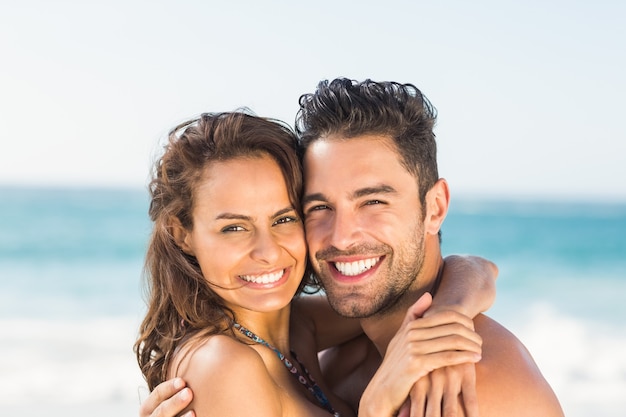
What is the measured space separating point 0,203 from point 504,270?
18584 mm

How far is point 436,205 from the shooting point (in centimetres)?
337

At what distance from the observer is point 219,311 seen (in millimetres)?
3229

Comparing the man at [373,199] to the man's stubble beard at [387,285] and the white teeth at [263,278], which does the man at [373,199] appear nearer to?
the man's stubble beard at [387,285]

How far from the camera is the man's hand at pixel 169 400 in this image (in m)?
2.80

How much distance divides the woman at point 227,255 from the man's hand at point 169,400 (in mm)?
46

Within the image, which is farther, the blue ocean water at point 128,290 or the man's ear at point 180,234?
the blue ocean water at point 128,290

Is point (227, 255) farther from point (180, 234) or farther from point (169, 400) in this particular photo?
point (169, 400)

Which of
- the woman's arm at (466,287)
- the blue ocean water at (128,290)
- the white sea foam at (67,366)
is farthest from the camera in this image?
the blue ocean water at (128,290)

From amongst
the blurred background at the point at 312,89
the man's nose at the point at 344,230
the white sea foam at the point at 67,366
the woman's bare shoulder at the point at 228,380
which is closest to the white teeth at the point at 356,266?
the man's nose at the point at 344,230

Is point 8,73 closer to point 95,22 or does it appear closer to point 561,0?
point 95,22

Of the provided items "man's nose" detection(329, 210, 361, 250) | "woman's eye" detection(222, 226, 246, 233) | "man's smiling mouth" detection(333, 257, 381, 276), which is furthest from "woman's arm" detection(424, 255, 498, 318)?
"woman's eye" detection(222, 226, 246, 233)

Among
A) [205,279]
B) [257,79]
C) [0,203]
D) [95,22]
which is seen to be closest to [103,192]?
[0,203]

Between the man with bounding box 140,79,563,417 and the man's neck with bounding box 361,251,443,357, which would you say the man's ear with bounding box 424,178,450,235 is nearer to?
the man with bounding box 140,79,563,417

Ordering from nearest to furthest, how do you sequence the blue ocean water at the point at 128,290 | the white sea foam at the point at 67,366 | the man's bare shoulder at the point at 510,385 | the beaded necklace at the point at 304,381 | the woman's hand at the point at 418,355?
the woman's hand at the point at 418,355
the man's bare shoulder at the point at 510,385
the beaded necklace at the point at 304,381
the white sea foam at the point at 67,366
the blue ocean water at the point at 128,290
